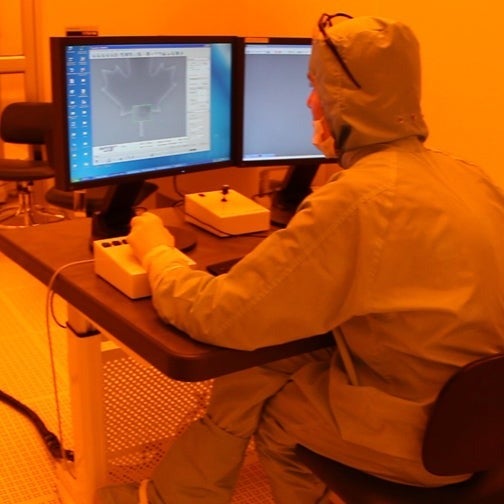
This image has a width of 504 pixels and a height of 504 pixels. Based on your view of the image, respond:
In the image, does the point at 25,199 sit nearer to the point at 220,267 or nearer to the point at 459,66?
the point at 459,66

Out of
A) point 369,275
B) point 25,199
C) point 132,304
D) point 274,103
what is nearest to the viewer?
point 369,275

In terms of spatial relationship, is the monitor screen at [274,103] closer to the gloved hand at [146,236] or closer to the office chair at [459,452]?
the gloved hand at [146,236]

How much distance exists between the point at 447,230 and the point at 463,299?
0.12 m

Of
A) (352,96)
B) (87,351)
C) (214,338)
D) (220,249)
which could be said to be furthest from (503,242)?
(87,351)

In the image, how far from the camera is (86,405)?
179cm

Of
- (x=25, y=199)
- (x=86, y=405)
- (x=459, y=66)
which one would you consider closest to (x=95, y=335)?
(x=86, y=405)

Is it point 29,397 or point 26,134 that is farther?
point 26,134

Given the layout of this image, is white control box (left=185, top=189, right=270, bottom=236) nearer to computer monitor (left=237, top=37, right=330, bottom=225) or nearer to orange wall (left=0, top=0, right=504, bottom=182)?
computer monitor (left=237, top=37, right=330, bottom=225)

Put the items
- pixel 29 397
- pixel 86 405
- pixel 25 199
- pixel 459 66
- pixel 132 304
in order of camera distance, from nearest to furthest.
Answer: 1. pixel 132 304
2. pixel 86 405
3. pixel 459 66
4. pixel 29 397
5. pixel 25 199

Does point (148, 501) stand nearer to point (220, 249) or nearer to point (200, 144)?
point (220, 249)

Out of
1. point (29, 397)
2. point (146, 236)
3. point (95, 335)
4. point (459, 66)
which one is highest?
point (459, 66)

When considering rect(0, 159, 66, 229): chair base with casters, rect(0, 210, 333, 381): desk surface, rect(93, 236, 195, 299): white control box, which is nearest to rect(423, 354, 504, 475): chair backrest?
rect(0, 210, 333, 381): desk surface

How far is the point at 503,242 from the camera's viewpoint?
4.37 feet

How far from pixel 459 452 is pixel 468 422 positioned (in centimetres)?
6
